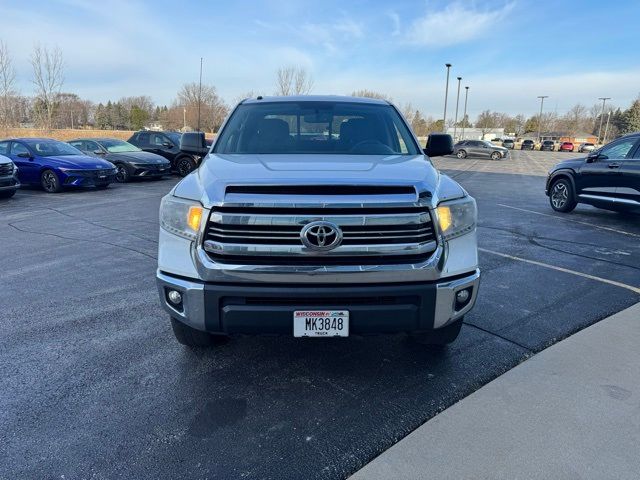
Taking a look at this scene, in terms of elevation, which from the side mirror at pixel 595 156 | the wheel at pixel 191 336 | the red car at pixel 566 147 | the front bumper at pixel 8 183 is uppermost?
the red car at pixel 566 147

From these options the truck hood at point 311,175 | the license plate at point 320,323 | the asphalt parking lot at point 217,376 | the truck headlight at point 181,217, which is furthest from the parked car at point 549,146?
the truck headlight at point 181,217

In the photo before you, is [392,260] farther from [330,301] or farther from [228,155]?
[228,155]

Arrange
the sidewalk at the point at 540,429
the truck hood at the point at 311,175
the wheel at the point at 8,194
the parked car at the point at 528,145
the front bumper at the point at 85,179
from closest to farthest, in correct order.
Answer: the sidewalk at the point at 540,429
the truck hood at the point at 311,175
the wheel at the point at 8,194
the front bumper at the point at 85,179
the parked car at the point at 528,145

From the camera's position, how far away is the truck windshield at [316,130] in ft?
12.5

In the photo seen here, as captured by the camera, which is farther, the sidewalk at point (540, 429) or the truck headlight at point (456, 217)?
the truck headlight at point (456, 217)

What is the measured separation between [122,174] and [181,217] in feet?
46.1

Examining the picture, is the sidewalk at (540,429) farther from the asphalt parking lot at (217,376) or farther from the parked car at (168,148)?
the parked car at (168,148)

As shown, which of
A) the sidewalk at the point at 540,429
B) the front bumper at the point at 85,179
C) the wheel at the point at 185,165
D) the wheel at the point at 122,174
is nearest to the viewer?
the sidewalk at the point at 540,429

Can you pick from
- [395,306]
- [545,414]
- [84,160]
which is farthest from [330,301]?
[84,160]

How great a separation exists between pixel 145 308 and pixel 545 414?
3.43 metres

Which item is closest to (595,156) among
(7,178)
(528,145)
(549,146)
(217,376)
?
(217,376)

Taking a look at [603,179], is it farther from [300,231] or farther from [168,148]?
[168,148]

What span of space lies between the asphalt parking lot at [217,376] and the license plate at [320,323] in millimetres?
531

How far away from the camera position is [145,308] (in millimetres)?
4270
